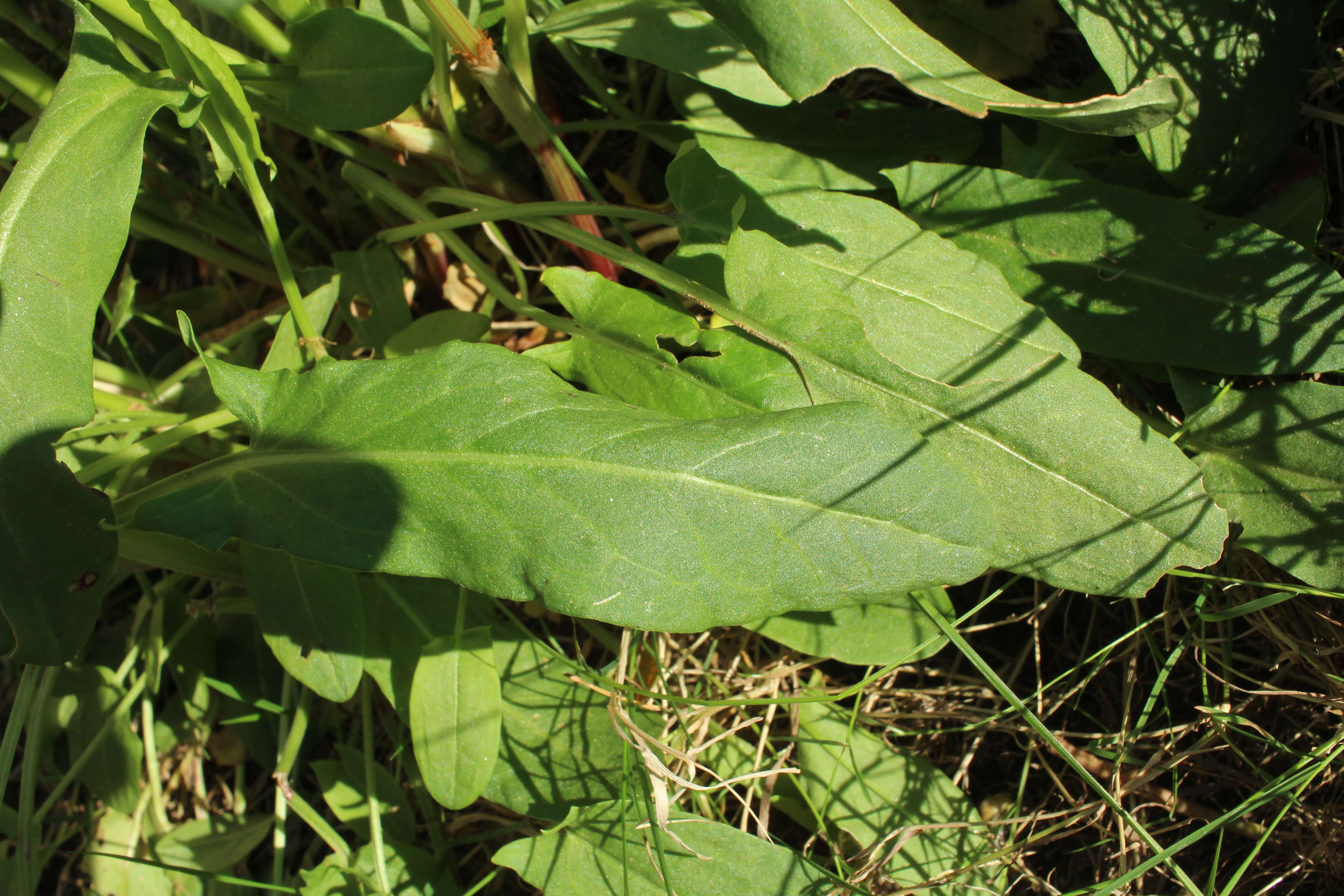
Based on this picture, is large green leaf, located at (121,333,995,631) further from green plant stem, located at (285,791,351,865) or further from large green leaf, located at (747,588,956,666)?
green plant stem, located at (285,791,351,865)

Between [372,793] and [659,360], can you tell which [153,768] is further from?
[659,360]

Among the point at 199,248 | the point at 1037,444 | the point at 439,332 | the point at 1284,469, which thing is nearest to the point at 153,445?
the point at 439,332

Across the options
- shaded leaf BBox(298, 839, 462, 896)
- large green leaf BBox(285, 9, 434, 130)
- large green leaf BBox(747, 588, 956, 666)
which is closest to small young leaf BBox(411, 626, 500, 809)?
shaded leaf BBox(298, 839, 462, 896)

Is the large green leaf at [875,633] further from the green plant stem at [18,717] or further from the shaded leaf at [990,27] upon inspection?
the green plant stem at [18,717]

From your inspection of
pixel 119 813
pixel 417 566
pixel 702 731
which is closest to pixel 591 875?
pixel 702 731

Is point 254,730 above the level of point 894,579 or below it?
below

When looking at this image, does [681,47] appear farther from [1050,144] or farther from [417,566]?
[417,566]

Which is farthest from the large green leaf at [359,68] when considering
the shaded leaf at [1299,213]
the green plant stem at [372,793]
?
the shaded leaf at [1299,213]
